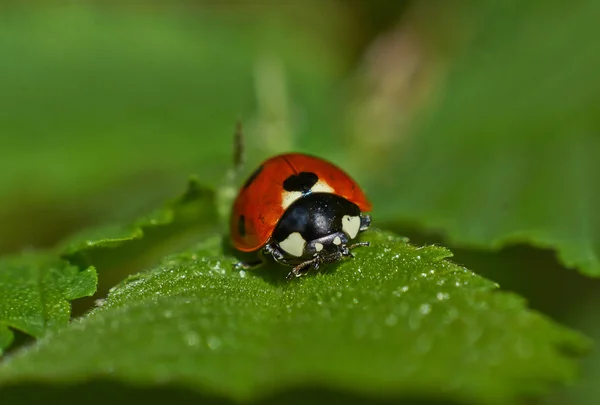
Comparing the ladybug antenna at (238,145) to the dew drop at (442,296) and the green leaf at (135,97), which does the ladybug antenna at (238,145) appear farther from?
the dew drop at (442,296)

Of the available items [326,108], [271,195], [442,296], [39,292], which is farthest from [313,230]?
[326,108]

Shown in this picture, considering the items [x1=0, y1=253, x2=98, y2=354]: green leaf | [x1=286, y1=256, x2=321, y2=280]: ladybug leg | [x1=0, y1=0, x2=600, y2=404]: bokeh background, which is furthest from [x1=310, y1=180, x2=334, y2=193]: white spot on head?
[x1=0, y1=253, x2=98, y2=354]: green leaf

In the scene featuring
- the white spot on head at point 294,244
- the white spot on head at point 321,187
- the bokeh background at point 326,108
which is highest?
the bokeh background at point 326,108

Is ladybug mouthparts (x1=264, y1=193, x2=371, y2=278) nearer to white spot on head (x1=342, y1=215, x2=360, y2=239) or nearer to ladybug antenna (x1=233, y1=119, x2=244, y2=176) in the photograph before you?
white spot on head (x1=342, y1=215, x2=360, y2=239)

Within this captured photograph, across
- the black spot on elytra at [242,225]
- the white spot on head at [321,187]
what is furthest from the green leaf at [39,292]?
the white spot on head at [321,187]

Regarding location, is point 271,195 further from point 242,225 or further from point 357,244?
point 357,244
